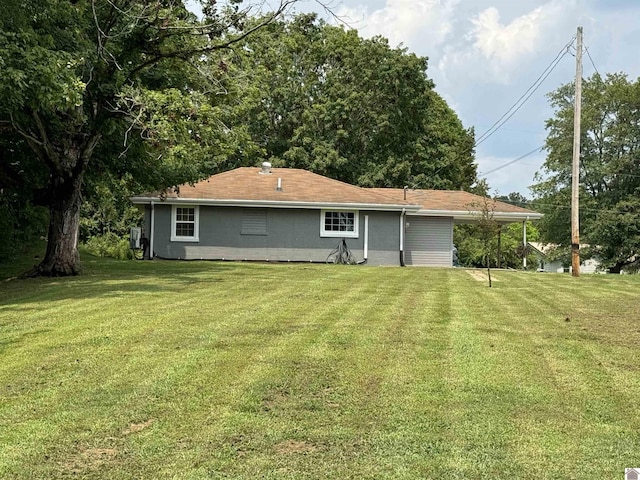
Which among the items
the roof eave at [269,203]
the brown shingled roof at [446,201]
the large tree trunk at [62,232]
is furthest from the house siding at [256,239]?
the large tree trunk at [62,232]

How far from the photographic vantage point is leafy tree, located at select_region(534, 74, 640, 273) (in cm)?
3756

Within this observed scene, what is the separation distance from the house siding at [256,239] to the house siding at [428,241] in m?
2.70

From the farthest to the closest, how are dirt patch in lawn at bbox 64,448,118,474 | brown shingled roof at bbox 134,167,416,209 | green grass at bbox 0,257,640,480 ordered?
brown shingled roof at bbox 134,167,416,209 → green grass at bbox 0,257,640,480 → dirt patch in lawn at bbox 64,448,118,474

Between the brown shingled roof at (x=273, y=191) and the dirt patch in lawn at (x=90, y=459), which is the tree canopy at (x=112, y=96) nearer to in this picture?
the brown shingled roof at (x=273, y=191)

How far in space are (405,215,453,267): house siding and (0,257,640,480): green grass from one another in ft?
50.8

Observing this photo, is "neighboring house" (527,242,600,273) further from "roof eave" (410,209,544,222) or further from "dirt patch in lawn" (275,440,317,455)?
"dirt patch in lawn" (275,440,317,455)

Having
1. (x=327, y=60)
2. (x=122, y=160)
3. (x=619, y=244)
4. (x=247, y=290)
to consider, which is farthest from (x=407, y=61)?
(x=247, y=290)

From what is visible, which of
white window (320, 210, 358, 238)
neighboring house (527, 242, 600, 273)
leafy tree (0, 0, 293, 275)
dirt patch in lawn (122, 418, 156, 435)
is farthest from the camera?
neighboring house (527, 242, 600, 273)

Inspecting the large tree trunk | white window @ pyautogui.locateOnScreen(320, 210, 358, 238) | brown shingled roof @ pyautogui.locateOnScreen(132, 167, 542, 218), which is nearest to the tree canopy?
the large tree trunk

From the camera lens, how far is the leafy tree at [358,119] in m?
37.9

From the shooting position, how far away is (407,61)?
37188 millimetres

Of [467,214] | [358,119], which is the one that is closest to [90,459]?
[467,214]

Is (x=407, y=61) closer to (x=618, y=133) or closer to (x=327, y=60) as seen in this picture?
(x=327, y=60)

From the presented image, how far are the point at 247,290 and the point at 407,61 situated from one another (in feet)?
94.5
